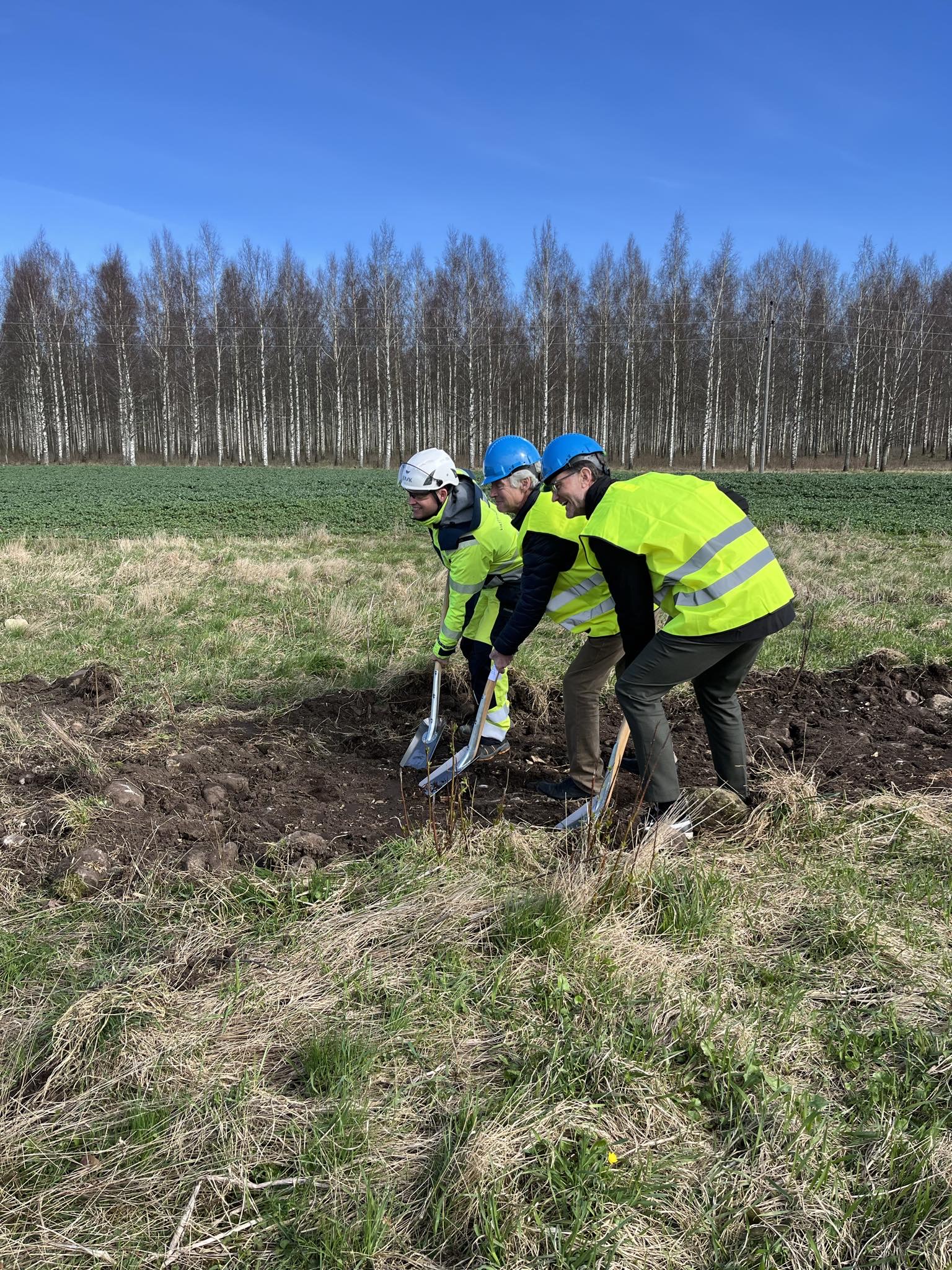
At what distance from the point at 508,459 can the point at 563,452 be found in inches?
35.0

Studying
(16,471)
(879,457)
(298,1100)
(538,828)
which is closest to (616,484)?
(538,828)

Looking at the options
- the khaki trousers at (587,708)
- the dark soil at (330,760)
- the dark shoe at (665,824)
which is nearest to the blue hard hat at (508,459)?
the khaki trousers at (587,708)

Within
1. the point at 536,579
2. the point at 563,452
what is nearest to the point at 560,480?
the point at 563,452

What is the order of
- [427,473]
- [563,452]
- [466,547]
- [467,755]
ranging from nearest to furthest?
[563,452] < [467,755] < [427,473] < [466,547]

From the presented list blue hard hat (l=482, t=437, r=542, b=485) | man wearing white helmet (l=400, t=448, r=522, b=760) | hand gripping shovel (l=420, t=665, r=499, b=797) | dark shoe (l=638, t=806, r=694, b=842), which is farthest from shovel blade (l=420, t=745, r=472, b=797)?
blue hard hat (l=482, t=437, r=542, b=485)

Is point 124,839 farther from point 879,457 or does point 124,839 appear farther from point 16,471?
point 879,457

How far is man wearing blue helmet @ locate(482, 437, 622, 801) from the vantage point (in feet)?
14.1

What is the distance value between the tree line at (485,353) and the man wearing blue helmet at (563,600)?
1530 inches

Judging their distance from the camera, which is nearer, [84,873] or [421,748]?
[84,873]

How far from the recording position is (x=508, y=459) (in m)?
4.79

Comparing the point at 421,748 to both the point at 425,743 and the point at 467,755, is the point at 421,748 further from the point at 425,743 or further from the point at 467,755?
the point at 467,755

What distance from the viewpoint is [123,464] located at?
44.1 metres

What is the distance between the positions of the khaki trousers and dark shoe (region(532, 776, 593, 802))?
29 millimetres

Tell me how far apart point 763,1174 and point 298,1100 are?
3.89 ft
